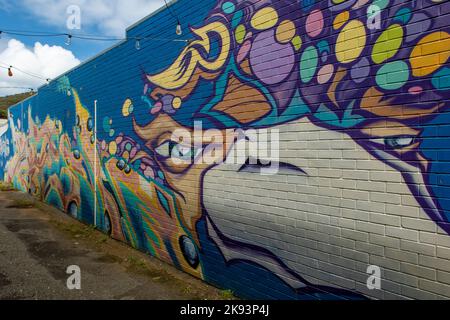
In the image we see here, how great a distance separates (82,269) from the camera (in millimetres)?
5812

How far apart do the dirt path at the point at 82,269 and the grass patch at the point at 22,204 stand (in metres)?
3.20

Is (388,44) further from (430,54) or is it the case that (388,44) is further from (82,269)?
(82,269)

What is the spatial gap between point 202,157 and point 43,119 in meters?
9.38

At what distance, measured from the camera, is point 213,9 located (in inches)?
191

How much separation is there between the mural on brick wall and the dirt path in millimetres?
322

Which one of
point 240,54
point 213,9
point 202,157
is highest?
point 213,9

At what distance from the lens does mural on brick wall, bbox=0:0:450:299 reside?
289cm

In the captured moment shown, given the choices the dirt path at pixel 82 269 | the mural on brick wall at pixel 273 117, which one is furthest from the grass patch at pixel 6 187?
the mural on brick wall at pixel 273 117

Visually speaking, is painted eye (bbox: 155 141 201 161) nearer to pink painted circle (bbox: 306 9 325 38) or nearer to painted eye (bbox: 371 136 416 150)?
pink painted circle (bbox: 306 9 325 38)

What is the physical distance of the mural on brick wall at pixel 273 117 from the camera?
2889 millimetres

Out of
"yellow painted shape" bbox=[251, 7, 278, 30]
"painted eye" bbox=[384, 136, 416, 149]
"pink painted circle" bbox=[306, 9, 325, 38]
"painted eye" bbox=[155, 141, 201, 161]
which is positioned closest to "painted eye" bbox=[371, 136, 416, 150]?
"painted eye" bbox=[384, 136, 416, 149]

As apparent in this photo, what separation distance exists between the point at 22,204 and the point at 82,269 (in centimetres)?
806
